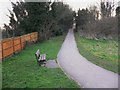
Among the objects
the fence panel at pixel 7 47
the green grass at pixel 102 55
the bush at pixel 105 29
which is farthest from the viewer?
the bush at pixel 105 29

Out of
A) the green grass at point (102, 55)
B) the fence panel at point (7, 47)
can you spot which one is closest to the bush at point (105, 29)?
the green grass at point (102, 55)

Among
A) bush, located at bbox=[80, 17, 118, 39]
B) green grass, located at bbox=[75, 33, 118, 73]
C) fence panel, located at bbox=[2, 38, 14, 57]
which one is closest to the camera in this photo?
green grass, located at bbox=[75, 33, 118, 73]

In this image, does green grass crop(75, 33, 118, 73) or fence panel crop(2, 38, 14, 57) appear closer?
green grass crop(75, 33, 118, 73)

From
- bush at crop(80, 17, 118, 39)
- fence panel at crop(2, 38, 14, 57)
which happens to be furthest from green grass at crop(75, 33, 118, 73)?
bush at crop(80, 17, 118, 39)

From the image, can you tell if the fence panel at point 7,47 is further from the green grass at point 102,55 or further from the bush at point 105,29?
the bush at point 105,29

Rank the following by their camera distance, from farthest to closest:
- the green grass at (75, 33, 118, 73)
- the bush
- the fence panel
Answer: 1. the bush
2. the fence panel
3. the green grass at (75, 33, 118, 73)

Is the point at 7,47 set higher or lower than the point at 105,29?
lower

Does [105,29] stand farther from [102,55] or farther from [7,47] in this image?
[7,47]

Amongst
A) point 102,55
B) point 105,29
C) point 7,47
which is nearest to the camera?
point 7,47

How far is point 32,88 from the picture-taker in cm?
775

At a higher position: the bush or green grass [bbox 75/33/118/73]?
the bush

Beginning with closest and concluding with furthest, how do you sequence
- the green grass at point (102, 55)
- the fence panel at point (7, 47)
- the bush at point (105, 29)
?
1. the green grass at point (102, 55)
2. the fence panel at point (7, 47)
3. the bush at point (105, 29)

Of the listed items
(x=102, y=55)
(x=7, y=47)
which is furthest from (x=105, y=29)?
(x=7, y=47)

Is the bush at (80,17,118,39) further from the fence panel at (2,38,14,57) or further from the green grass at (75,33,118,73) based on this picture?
the fence panel at (2,38,14,57)
